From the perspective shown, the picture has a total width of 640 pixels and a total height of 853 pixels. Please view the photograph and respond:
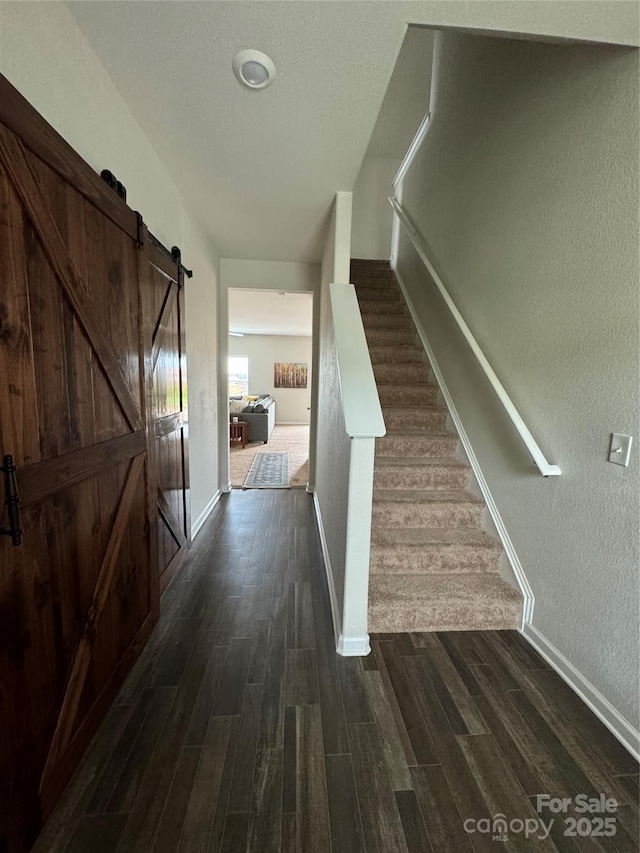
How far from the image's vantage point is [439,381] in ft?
9.68

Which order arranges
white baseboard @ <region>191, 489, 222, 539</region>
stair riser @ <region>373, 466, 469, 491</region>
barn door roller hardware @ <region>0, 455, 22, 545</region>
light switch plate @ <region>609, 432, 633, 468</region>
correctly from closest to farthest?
barn door roller hardware @ <region>0, 455, 22, 545</region> < light switch plate @ <region>609, 432, 633, 468</region> < stair riser @ <region>373, 466, 469, 491</region> < white baseboard @ <region>191, 489, 222, 539</region>

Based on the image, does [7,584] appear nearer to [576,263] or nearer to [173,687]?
[173,687]

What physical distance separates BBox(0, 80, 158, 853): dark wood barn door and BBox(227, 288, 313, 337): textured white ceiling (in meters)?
2.96

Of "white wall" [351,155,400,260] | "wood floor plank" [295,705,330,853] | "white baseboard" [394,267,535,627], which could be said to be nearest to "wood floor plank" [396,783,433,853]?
"wood floor plank" [295,705,330,853]

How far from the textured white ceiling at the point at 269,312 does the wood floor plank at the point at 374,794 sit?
155 inches

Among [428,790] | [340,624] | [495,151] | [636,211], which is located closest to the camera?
[428,790]

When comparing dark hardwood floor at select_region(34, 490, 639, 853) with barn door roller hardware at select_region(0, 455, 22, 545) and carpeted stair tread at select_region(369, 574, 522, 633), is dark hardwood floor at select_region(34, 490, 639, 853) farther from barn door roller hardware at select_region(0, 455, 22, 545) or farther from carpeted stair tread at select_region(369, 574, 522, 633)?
barn door roller hardware at select_region(0, 455, 22, 545)

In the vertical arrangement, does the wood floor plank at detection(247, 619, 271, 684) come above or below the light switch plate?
below

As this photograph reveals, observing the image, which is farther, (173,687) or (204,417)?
(204,417)

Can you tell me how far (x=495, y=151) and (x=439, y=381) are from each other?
1.56m

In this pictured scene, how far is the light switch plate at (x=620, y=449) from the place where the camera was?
1.31 metres

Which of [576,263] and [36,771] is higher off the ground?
[576,263]

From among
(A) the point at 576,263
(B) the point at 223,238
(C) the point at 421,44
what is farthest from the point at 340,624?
(C) the point at 421,44

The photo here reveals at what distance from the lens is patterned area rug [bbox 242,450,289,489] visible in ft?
14.3
